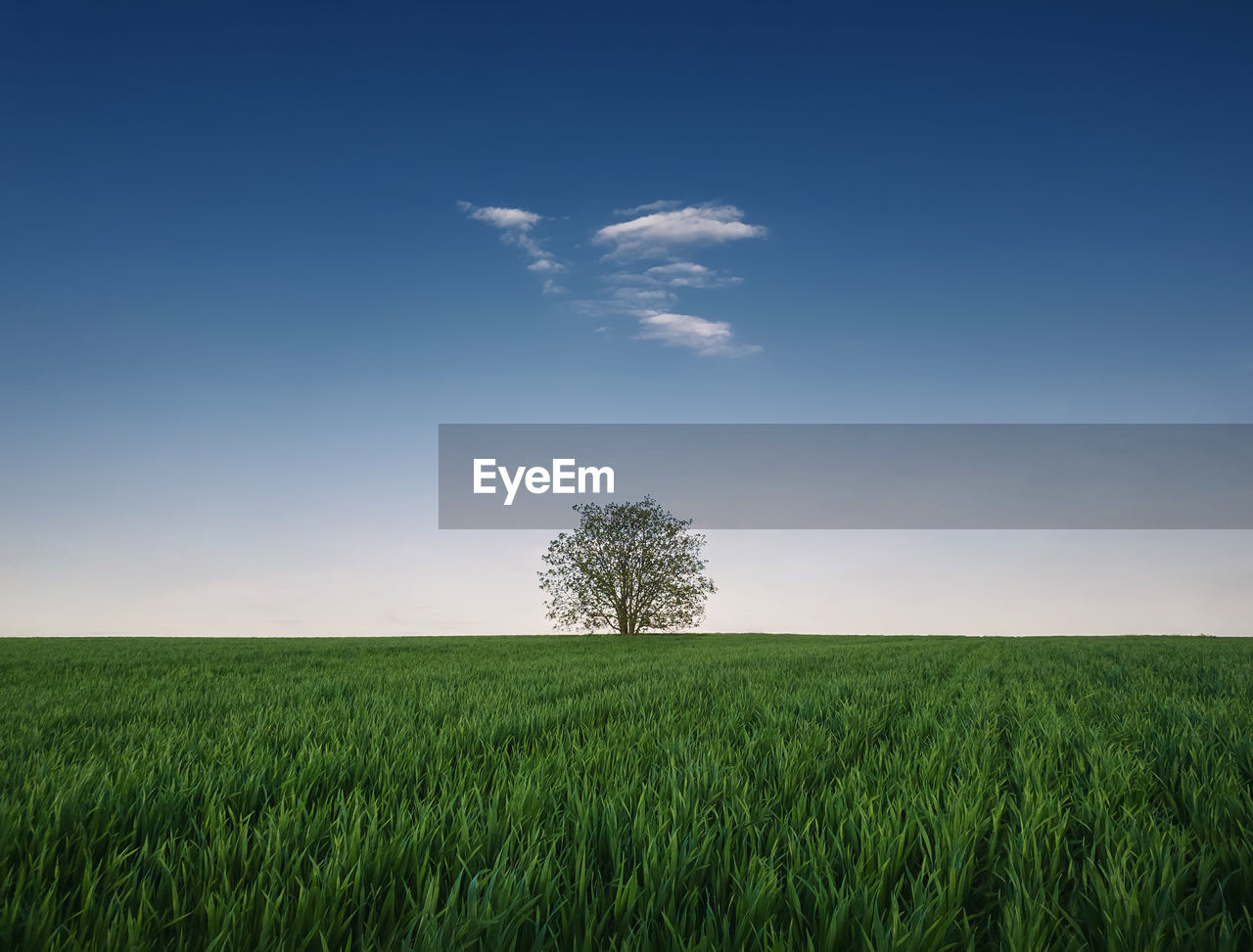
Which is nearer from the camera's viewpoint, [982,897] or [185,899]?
[185,899]

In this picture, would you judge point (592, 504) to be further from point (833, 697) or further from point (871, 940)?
point (871, 940)

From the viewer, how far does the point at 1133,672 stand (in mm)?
10695

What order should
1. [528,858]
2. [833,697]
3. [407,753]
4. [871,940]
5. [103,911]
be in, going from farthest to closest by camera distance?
[833,697], [407,753], [528,858], [103,911], [871,940]

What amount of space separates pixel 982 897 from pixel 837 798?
69 cm

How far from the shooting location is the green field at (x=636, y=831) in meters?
1.97

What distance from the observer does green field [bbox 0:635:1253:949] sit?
6.47 feet

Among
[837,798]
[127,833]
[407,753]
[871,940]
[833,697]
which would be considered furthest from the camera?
[833,697]

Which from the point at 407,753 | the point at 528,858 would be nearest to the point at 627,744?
Answer: the point at 407,753

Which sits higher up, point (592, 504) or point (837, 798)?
point (592, 504)

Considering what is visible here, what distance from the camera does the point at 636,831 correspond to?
2.55 metres

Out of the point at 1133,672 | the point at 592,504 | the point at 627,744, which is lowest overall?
the point at 1133,672

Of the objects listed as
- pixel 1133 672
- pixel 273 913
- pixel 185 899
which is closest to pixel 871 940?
pixel 273 913

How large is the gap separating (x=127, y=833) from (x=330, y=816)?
77 centimetres

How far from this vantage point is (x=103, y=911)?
6.71 ft
